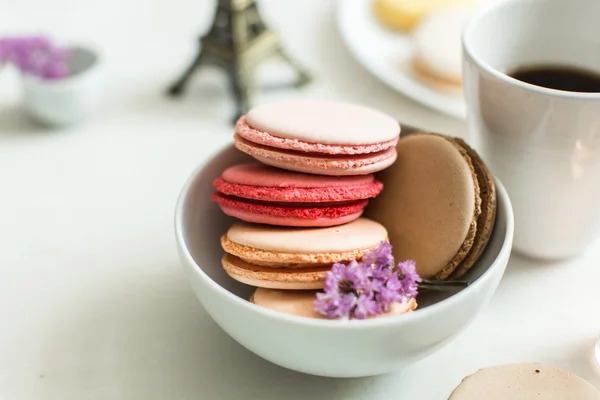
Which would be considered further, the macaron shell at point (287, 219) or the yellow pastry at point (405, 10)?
the yellow pastry at point (405, 10)

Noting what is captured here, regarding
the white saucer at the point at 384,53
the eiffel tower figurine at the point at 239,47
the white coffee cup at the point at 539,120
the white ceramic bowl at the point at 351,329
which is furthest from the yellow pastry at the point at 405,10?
the white ceramic bowl at the point at 351,329

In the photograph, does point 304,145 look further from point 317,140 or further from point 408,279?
point 408,279

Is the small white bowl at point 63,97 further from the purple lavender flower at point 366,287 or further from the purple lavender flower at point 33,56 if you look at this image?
the purple lavender flower at point 366,287

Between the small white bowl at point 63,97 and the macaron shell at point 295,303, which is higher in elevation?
the small white bowl at point 63,97

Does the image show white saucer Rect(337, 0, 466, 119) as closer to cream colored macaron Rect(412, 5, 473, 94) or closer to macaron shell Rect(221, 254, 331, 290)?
cream colored macaron Rect(412, 5, 473, 94)

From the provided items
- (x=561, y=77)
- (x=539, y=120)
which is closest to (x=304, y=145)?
(x=539, y=120)

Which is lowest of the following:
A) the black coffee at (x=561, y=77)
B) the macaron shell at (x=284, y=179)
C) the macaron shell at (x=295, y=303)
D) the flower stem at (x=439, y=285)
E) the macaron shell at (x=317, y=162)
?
the flower stem at (x=439, y=285)
